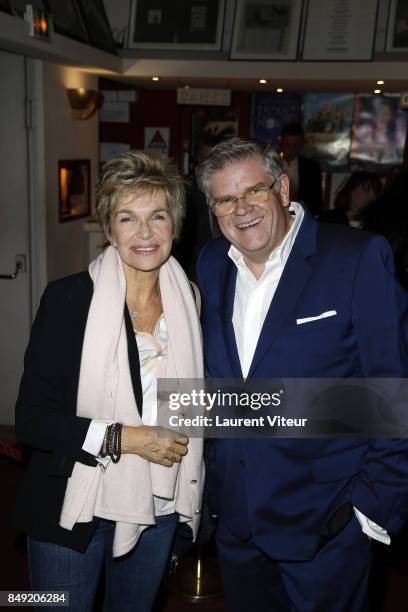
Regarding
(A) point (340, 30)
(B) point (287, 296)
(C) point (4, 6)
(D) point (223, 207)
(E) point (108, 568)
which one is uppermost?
(A) point (340, 30)

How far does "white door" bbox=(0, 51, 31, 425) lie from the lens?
3953 mm

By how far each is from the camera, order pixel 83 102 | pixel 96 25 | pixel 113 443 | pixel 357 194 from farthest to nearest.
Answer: pixel 96 25, pixel 83 102, pixel 357 194, pixel 113 443

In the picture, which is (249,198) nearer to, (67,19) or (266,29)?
(67,19)

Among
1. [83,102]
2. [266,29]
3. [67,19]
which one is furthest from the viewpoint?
[266,29]

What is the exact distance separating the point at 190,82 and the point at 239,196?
4474 mm

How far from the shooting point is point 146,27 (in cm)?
585

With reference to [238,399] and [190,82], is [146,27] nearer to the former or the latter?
[190,82]

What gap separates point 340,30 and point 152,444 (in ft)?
17.0

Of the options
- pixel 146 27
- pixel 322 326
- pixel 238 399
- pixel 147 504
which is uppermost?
pixel 146 27

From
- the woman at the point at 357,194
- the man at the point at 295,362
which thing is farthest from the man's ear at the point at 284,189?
the woman at the point at 357,194

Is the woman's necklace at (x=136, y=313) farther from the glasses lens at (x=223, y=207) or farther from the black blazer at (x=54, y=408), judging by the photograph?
the glasses lens at (x=223, y=207)

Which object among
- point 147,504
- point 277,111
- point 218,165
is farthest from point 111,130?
point 147,504

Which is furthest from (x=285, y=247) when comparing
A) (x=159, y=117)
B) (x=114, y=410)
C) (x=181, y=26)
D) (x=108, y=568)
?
(x=159, y=117)

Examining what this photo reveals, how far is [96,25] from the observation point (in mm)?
5188
